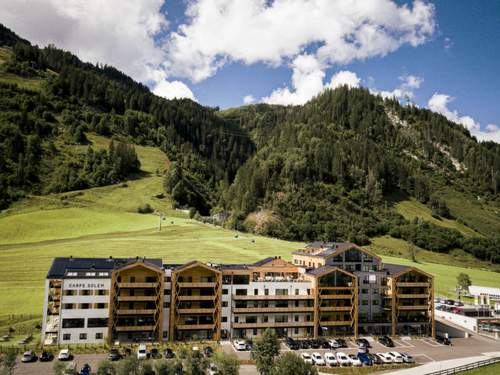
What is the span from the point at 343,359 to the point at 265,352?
1582 centimetres

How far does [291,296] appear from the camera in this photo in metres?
80.8

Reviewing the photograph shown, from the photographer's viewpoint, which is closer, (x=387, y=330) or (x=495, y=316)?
(x=387, y=330)

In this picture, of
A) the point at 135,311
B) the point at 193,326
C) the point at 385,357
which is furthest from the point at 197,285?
the point at 385,357

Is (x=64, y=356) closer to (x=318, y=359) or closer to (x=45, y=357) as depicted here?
(x=45, y=357)

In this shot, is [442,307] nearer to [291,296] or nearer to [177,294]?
[291,296]

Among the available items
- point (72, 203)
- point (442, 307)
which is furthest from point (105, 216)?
point (442, 307)

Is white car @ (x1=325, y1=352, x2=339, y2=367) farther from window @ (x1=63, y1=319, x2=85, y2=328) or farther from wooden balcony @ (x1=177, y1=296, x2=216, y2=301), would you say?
window @ (x1=63, y1=319, x2=85, y2=328)

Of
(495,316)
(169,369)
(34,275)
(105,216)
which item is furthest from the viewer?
(105,216)

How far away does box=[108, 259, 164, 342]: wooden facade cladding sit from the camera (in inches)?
2874

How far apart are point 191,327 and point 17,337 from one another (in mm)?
28685

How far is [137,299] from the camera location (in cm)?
7394

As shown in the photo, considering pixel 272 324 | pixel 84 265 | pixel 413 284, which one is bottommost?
pixel 272 324

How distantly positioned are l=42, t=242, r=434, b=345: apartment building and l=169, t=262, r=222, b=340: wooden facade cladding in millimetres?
175

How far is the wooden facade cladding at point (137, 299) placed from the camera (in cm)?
7300
